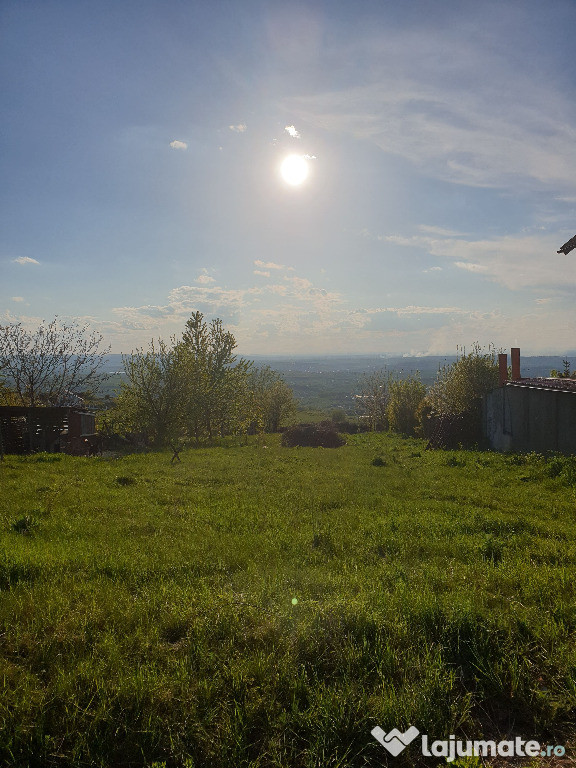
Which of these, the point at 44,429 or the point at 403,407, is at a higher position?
the point at 403,407

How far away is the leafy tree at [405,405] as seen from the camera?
130 feet

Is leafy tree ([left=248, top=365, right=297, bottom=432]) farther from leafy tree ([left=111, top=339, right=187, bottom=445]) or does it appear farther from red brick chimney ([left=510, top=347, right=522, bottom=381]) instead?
red brick chimney ([left=510, top=347, right=522, bottom=381])

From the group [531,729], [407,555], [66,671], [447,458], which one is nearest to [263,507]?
[407,555]

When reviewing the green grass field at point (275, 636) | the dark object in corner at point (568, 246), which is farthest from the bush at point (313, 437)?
the green grass field at point (275, 636)

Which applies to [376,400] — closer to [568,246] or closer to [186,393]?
[186,393]

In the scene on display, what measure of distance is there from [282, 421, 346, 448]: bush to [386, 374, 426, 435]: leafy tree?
342 inches

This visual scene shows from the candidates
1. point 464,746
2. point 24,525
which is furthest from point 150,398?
point 464,746

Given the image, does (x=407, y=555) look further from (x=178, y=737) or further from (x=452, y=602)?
(x=178, y=737)

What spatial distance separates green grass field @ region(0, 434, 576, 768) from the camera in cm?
341

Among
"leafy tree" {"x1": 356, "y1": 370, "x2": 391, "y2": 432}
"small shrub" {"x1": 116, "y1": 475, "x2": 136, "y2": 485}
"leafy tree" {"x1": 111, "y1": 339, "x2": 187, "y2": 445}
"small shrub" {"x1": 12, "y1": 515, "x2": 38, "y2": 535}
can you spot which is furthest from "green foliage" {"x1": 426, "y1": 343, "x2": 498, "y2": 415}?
"small shrub" {"x1": 12, "y1": 515, "x2": 38, "y2": 535}

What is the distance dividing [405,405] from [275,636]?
122ft

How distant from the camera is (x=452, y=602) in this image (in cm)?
509

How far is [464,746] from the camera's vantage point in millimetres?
3334

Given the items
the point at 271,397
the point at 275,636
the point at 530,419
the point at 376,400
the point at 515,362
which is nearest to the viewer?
the point at 275,636
